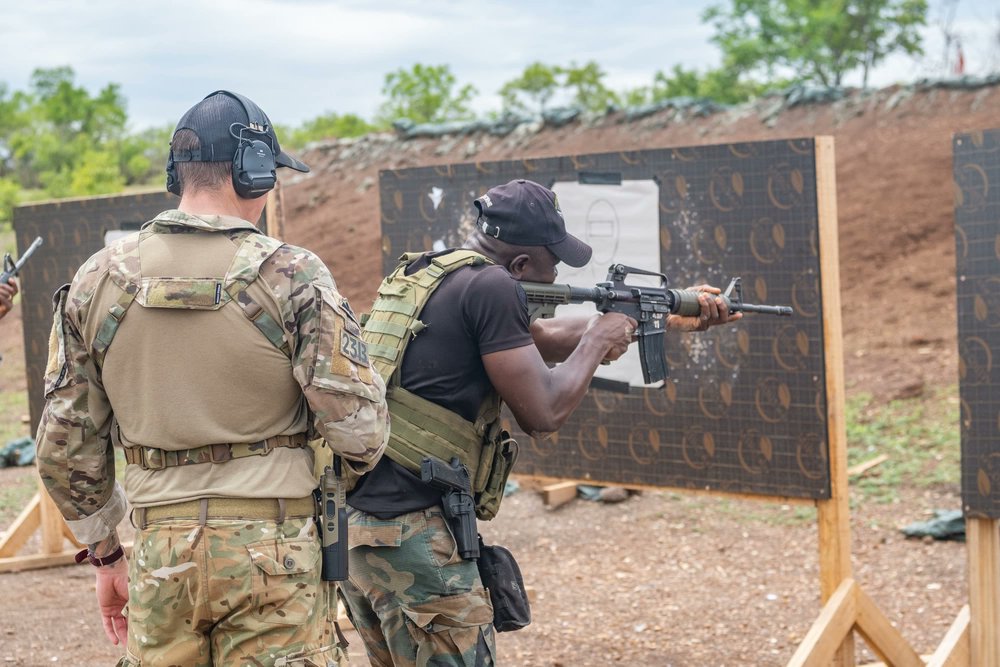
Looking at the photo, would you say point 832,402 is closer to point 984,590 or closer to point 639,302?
point 984,590

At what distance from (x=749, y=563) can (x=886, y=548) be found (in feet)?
2.71

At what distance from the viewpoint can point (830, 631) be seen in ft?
12.6

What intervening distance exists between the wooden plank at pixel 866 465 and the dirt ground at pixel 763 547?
1.44 feet

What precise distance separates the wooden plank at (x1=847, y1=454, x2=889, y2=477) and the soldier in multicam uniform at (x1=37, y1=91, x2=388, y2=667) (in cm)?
591

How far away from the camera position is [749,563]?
6.21m

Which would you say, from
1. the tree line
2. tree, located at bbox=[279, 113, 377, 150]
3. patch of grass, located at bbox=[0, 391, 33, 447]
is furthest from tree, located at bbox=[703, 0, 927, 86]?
patch of grass, located at bbox=[0, 391, 33, 447]

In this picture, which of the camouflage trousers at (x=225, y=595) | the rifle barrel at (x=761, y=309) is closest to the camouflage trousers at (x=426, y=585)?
the camouflage trousers at (x=225, y=595)

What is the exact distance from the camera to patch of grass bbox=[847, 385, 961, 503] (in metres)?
7.35

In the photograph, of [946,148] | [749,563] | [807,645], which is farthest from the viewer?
[946,148]

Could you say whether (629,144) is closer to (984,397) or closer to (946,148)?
(946,148)

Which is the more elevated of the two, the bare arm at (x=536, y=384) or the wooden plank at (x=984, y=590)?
the bare arm at (x=536, y=384)

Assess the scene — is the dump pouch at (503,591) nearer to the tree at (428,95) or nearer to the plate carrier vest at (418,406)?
the plate carrier vest at (418,406)

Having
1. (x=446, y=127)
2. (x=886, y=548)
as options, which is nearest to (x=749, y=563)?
(x=886, y=548)

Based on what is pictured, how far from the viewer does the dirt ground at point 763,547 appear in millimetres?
4957
